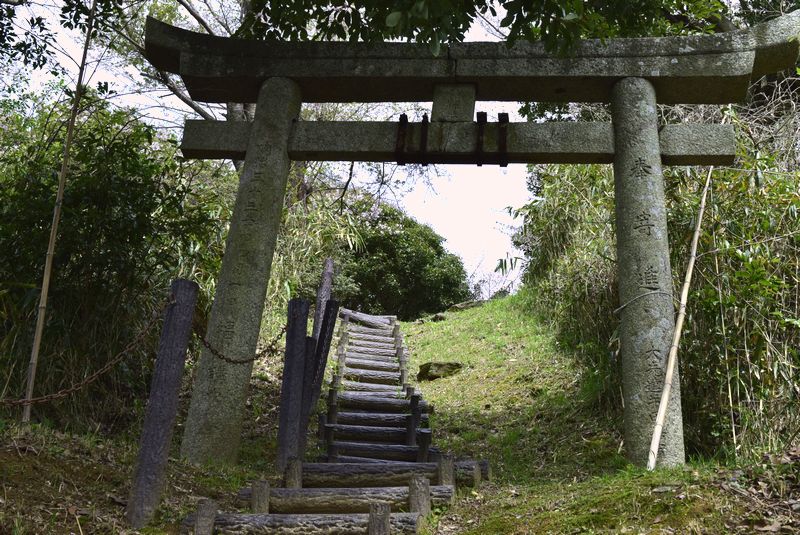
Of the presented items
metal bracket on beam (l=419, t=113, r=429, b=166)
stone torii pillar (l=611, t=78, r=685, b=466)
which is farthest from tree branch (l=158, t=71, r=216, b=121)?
stone torii pillar (l=611, t=78, r=685, b=466)

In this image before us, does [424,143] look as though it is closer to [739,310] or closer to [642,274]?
[642,274]

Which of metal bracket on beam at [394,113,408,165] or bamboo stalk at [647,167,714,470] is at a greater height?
metal bracket on beam at [394,113,408,165]

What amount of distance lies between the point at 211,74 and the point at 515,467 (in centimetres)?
462

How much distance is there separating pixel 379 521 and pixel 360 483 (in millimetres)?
1154

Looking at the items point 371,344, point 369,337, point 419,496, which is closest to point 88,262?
point 419,496

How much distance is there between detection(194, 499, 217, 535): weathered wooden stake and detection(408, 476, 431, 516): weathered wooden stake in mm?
1222

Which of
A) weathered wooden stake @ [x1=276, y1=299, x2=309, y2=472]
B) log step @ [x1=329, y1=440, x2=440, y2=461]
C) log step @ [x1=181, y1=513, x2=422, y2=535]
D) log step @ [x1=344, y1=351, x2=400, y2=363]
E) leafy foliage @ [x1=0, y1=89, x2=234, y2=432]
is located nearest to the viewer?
log step @ [x1=181, y1=513, x2=422, y2=535]

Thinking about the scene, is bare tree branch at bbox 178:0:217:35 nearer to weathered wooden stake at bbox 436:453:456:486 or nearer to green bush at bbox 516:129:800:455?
green bush at bbox 516:129:800:455

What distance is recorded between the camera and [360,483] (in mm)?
5000

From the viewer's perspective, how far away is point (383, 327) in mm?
13609

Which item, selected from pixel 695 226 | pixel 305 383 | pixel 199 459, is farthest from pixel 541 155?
pixel 199 459

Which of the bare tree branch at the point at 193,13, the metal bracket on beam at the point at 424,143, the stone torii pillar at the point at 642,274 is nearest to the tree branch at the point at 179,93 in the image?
the bare tree branch at the point at 193,13

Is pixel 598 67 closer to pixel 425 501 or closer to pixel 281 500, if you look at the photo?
pixel 425 501

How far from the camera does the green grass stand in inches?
153
